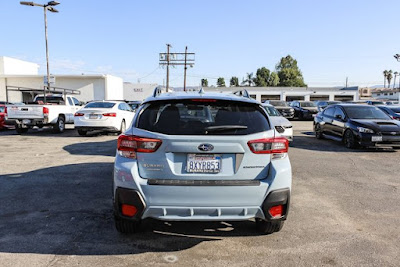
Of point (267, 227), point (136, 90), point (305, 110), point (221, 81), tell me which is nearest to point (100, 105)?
point (267, 227)

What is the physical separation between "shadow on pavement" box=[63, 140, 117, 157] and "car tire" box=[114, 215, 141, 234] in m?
5.60

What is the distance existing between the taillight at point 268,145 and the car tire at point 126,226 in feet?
5.24

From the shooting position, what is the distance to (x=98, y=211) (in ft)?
15.2

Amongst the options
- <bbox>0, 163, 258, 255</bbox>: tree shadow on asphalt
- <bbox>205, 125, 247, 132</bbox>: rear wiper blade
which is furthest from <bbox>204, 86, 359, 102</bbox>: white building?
→ <bbox>205, 125, 247, 132</bbox>: rear wiper blade

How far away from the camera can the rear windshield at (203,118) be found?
3.34 metres

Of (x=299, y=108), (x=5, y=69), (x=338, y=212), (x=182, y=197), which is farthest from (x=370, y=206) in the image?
(x=5, y=69)

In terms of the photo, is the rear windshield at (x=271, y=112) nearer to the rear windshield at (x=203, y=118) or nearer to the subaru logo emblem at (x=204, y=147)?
the rear windshield at (x=203, y=118)

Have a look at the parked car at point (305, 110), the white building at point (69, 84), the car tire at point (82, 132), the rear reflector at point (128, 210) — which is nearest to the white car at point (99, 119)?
the car tire at point (82, 132)

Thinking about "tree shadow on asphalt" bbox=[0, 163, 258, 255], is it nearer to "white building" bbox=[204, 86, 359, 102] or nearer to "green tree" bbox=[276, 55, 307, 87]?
"white building" bbox=[204, 86, 359, 102]

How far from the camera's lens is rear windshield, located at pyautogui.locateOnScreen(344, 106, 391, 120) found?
11.4 m

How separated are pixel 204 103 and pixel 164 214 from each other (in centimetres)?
128

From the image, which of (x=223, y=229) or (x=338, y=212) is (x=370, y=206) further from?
(x=223, y=229)

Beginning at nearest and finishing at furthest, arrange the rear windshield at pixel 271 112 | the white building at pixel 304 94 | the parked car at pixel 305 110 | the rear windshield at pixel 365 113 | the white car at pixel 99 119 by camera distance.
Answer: the rear windshield at pixel 365 113, the rear windshield at pixel 271 112, the white car at pixel 99 119, the parked car at pixel 305 110, the white building at pixel 304 94

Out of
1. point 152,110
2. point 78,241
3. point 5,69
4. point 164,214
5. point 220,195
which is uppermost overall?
point 5,69
